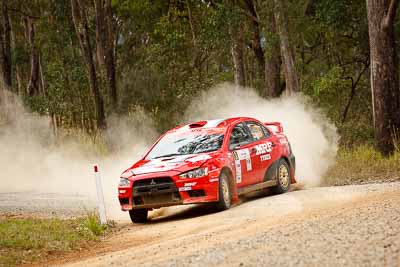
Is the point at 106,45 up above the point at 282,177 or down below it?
above

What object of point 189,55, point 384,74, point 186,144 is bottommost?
point 186,144

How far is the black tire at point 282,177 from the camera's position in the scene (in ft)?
52.1

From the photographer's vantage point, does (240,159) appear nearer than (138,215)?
No

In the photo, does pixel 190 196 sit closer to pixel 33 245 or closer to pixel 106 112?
pixel 33 245

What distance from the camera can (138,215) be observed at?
13906mm

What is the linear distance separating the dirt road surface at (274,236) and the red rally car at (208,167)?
390 millimetres

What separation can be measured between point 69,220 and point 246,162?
3431 mm

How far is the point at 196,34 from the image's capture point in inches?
1537

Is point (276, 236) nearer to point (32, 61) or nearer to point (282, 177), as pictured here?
point (282, 177)

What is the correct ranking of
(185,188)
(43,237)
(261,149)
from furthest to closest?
(261,149) < (185,188) < (43,237)

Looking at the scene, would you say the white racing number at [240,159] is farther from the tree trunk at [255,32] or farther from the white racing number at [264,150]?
the tree trunk at [255,32]

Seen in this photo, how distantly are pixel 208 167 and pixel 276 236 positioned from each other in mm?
4369

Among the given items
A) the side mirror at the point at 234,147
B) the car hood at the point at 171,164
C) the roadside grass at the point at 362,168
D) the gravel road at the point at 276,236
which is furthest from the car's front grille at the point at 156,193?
the roadside grass at the point at 362,168

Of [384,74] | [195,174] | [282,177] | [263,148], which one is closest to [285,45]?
[384,74]
